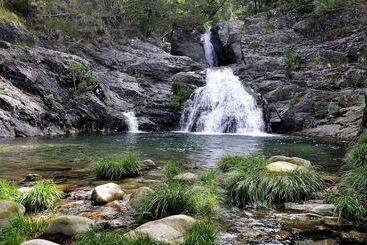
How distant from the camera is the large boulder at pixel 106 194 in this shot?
28.6 feet

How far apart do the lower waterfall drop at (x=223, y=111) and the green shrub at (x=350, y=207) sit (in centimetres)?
2538

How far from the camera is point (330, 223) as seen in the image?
7035mm

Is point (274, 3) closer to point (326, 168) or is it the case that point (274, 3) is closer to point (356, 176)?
point (326, 168)

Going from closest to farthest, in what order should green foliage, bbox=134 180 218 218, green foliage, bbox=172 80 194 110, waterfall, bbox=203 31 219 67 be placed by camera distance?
1. green foliage, bbox=134 180 218 218
2. green foliage, bbox=172 80 194 110
3. waterfall, bbox=203 31 219 67

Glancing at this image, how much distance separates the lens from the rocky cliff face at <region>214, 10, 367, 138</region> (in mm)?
32000

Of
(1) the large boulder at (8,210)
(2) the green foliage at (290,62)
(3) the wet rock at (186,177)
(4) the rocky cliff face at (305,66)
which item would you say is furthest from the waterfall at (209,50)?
(1) the large boulder at (8,210)

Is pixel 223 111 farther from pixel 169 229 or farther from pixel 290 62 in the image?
pixel 169 229

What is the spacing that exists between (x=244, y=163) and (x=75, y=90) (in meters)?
26.3

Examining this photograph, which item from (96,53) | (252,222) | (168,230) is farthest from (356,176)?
(96,53)

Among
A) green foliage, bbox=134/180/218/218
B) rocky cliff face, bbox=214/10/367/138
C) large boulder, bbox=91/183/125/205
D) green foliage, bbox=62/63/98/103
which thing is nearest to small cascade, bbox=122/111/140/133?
green foliage, bbox=62/63/98/103

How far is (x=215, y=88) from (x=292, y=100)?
7.76 m

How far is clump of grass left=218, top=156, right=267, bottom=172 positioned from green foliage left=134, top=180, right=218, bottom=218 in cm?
274

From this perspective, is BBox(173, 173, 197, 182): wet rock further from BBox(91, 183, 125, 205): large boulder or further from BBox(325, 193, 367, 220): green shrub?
BBox(325, 193, 367, 220): green shrub

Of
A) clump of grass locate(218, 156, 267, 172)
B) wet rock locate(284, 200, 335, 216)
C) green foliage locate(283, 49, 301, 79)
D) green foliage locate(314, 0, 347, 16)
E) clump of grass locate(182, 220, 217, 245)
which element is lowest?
clump of grass locate(182, 220, 217, 245)
